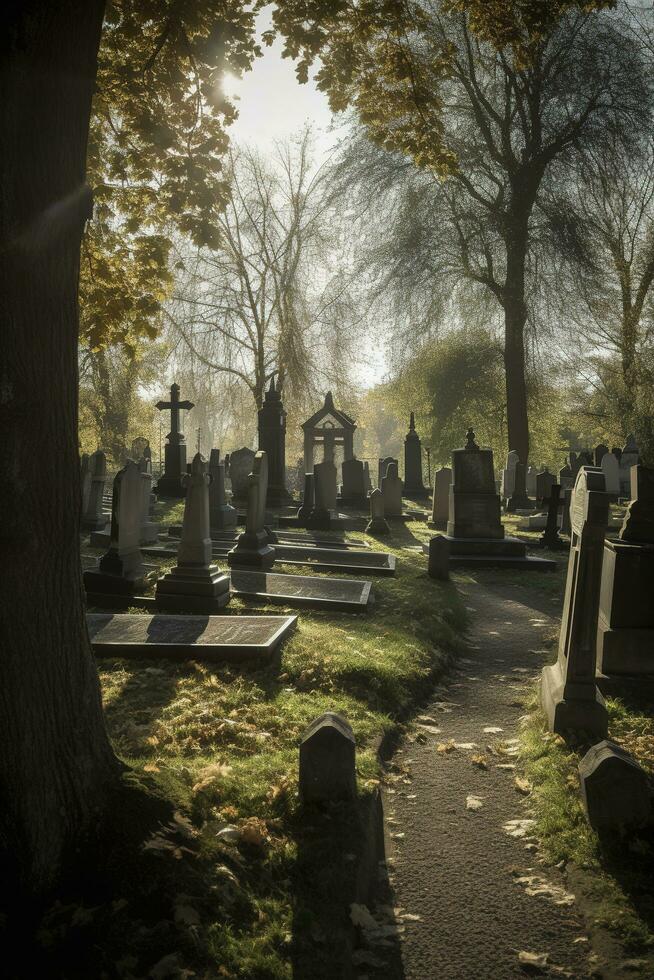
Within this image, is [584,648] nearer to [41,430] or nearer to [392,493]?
[41,430]

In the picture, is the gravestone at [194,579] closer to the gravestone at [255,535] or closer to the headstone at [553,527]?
the gravestone at [255,535]

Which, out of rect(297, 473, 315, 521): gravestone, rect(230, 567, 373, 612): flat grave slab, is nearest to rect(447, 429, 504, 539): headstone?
rect(297, 473, 315, 521): gravestone

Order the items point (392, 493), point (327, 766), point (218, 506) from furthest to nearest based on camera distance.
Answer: point (392, 493), point (218, 506), point (327, 766)

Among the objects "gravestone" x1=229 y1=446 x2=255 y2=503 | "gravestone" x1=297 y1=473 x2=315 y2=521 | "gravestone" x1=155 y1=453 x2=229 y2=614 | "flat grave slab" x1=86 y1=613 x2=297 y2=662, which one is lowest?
"flat grave slab" x1=86 y1=613 x2=297 y2=662

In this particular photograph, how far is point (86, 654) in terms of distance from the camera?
2.93m

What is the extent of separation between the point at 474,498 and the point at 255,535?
4.73 m

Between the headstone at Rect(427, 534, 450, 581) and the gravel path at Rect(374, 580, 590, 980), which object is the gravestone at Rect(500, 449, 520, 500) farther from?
the gravel path at Rect(374, 580, 590, 980)

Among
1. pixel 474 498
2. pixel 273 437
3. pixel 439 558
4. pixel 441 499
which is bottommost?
pixel 439 558

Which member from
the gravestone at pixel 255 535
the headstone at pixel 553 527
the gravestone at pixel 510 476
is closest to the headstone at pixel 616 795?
the gravestone at pixel 255 535

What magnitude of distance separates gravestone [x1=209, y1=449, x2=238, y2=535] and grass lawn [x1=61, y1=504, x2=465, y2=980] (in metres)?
7.34

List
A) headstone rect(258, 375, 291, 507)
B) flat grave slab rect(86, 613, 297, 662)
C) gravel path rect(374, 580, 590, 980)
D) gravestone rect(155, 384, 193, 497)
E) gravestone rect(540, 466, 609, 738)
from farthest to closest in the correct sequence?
gravestone rect(155, 384, 193, 497) → headstone rect(258, 375, 291, 507) → flat grave slab rect(86, 613, 297, 662) → gravestone rect(540, 466, 609, 738) → gravel path rect(374, 580, 590, 980)

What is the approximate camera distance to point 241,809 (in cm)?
358

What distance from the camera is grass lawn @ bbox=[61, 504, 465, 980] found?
250 centimetres

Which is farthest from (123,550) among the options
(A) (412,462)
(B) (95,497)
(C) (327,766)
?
(A) (412,462)
